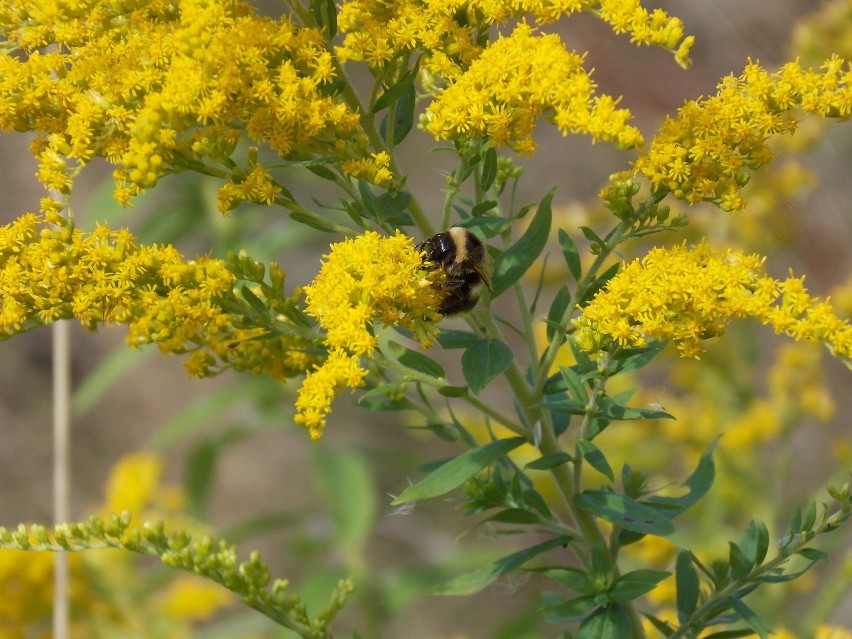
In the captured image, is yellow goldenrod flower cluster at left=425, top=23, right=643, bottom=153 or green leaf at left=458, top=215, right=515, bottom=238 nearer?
yellow goldenrod flower cluster at left=425, top=23, right=643, bottom=153

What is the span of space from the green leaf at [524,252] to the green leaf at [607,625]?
705 mm

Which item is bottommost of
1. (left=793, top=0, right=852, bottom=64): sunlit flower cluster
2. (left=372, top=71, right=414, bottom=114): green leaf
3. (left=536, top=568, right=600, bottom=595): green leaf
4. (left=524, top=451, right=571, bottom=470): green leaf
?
(left=536, top=568, right=600, bottom=595): green leaf

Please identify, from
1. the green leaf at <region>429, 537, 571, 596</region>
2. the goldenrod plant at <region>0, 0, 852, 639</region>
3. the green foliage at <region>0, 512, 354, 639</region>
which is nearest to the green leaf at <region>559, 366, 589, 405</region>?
the goldenrod plant at <region>0, 0, 852, 639</region>

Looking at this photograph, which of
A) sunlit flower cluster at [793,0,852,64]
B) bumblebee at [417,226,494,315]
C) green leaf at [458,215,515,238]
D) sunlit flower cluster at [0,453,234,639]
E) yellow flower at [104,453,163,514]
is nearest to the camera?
green leaf at [458,215,515,238]

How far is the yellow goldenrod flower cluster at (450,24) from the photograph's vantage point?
1.92 meters

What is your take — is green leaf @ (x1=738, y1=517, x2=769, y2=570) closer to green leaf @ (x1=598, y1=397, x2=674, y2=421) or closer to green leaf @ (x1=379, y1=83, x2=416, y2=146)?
green leaf @ (x1=598, y1=397, x2=674, y2=421)

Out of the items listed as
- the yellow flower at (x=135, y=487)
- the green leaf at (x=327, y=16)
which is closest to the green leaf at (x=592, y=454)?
the green leaf at (x=327, y=16)

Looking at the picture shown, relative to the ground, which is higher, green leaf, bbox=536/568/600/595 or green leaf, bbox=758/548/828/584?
green leaf, bbox=536/568/600/595

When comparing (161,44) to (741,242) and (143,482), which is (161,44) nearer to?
(143,482)

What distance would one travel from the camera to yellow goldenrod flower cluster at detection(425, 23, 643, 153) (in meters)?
1.83

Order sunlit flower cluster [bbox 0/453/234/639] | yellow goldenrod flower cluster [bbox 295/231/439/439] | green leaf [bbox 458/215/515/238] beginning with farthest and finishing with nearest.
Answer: sunlit flower cluster [bbox 0/453/234/639] → green leaf [bbox 458/215/515/238] → yellow goldenrod flower cluster [bbox 295/231/439/439]

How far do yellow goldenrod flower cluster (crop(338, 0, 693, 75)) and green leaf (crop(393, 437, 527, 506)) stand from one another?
75cm

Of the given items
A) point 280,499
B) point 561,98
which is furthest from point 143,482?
point 280,499

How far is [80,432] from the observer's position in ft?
28.0
